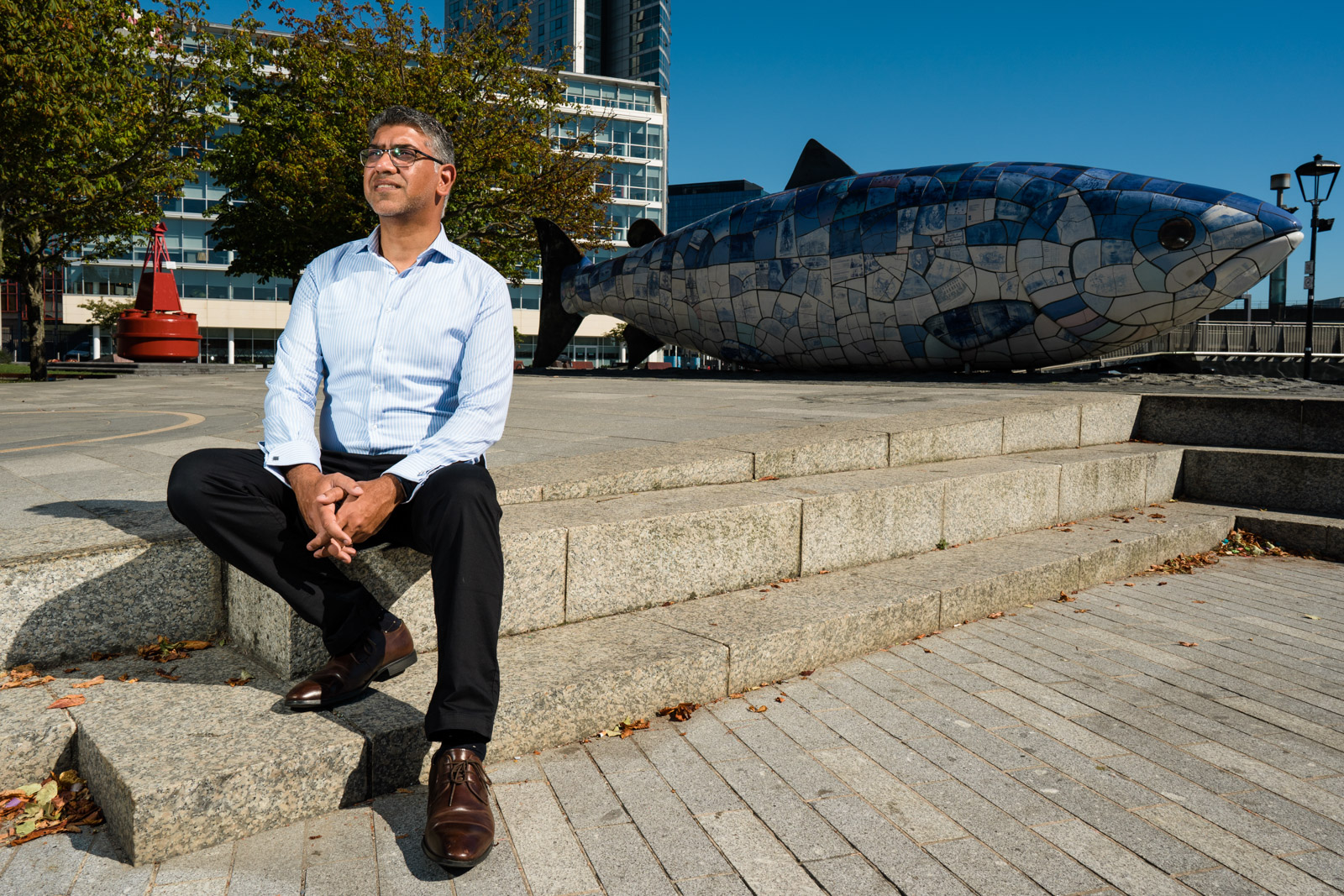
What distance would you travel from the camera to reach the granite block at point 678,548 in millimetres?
3650

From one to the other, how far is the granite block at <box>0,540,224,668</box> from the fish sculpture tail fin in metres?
17.9

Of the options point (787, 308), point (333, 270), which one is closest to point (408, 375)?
point (333, 270)

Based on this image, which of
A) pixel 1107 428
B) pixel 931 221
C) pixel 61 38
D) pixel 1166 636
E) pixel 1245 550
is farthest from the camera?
pixel 61 38

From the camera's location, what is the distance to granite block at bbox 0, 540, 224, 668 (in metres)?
2.79

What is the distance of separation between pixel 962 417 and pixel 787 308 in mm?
9614

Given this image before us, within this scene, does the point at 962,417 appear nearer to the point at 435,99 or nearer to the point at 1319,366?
the point at 1319,366

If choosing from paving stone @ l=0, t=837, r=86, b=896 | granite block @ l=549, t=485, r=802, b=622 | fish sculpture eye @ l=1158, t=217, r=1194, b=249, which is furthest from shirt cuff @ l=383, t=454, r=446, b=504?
fish sculpture eye @ l=1158, t=217, r=1194, b=249

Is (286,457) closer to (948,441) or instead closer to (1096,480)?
(948,441)

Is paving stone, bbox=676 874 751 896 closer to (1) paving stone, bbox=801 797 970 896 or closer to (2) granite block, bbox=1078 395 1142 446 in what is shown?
(1) paving stone, bbox=801 797 970 896

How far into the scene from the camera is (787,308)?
53.1 feet

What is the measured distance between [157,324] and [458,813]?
745 inches

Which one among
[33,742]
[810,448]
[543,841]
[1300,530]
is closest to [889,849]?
[543,841]

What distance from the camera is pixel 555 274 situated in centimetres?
2102

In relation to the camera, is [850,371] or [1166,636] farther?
[850,371]
